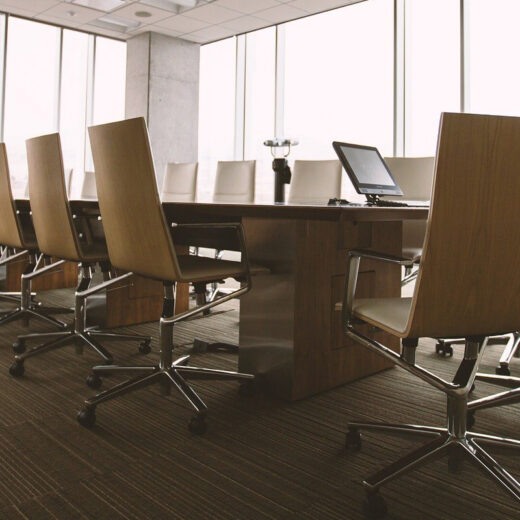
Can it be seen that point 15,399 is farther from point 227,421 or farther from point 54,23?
point 54,23

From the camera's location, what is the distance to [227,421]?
7.16 ft

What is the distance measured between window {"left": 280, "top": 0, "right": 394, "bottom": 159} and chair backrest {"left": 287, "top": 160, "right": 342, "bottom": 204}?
235 centimetres

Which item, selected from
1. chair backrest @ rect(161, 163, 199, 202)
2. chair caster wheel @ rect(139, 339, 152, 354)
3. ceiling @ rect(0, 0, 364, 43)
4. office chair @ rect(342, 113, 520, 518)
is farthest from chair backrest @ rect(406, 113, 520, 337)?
ceiling @ rect(0, 0, 364, 43)

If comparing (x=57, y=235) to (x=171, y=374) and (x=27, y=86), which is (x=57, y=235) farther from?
(x=27, y=86)

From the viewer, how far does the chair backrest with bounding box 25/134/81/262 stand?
277 cm

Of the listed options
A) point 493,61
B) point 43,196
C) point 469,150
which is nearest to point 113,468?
point 469,150

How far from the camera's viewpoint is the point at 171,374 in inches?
89.1

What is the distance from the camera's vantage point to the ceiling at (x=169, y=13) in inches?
275

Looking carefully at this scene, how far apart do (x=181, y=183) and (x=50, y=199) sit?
94.9 inches

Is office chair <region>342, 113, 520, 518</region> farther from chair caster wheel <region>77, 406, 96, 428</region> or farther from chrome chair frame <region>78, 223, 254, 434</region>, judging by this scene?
chair caster wheel <region>77, 406, 96, 428</region>

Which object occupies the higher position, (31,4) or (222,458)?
(31,4)

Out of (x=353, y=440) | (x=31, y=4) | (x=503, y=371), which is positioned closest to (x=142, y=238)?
(x=353, y=440)

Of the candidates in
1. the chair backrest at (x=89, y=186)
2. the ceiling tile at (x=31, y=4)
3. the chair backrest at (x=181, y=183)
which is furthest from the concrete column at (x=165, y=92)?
the chair backrest at (x=181, y=183)

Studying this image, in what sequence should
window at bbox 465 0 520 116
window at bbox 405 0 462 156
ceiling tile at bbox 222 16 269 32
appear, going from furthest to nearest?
ceiling tile at bbox 222 16 269 32 → window at bbox 405 0 462 156 → window at bbox 465 0 520 116
